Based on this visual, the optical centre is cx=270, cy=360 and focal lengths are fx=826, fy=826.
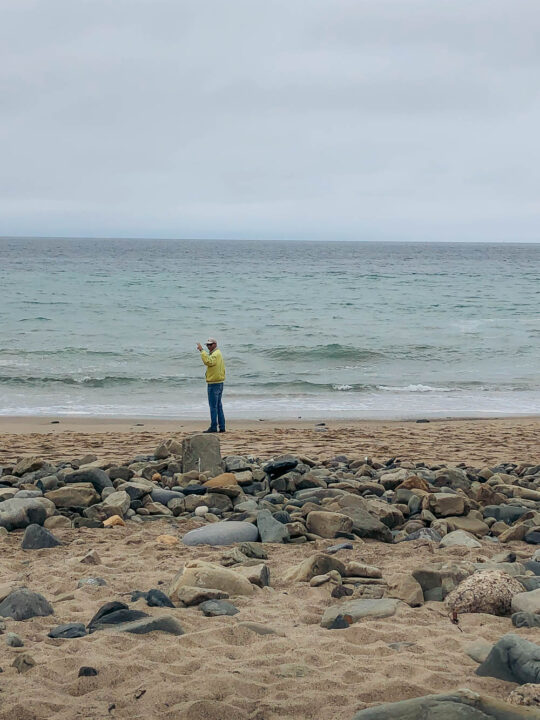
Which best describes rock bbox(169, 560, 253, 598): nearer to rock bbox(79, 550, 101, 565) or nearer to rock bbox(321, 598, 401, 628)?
rock bbox(321, 598, 401, 628)

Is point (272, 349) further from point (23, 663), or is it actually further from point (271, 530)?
point (23, 663)

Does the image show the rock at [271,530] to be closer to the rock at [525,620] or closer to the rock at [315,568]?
the rock at [315,568]

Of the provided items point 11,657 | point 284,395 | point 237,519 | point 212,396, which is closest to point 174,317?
point 284,395

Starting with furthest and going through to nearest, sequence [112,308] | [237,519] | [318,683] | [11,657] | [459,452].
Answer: [112,308] < [459,452] < [237,519] < [11,657] < [318,683]

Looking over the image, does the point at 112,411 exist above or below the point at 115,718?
below

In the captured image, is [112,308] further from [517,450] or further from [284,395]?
[517,450]

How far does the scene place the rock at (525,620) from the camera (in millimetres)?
4582

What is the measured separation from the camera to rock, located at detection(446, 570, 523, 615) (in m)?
4.91

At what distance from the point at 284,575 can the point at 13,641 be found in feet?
6.46

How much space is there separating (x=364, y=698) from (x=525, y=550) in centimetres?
316

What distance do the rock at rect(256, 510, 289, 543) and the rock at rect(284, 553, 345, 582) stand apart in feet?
3.03

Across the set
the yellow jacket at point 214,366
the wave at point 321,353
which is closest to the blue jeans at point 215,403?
the yellow jacket at point 214,366

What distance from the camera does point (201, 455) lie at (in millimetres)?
9062

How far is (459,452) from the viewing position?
12.2 m
